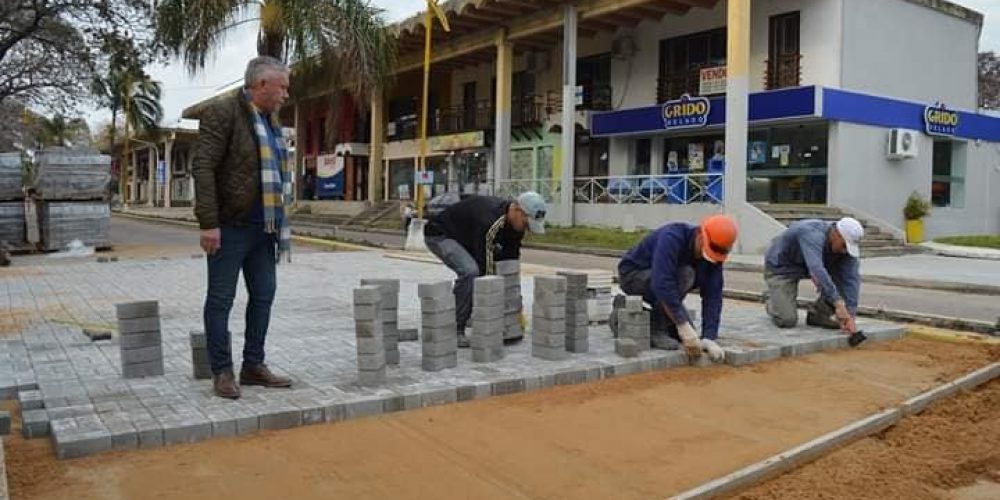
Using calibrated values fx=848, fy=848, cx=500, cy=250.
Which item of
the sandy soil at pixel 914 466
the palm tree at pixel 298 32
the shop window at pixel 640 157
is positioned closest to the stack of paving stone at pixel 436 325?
the sandy soil at pixel 914 466

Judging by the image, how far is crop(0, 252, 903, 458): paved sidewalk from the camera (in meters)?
4.32

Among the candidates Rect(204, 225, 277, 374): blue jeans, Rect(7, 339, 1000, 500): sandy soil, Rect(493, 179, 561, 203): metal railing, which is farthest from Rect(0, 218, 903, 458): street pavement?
Rect(493, 179, 561, 203): metal railing

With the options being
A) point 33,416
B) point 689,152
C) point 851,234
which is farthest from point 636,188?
point 33,416

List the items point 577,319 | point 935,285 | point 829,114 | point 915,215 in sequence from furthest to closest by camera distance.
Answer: point 915,215
point 829,114
point 935,285
point 577,319

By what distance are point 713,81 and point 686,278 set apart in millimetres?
19955

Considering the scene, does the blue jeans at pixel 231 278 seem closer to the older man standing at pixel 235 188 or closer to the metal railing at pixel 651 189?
the older man standing at pixel 235 188

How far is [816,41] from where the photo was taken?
75.7 ft

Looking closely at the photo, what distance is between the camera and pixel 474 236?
6.48 m

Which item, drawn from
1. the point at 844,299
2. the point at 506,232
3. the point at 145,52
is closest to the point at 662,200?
the point at 145,52

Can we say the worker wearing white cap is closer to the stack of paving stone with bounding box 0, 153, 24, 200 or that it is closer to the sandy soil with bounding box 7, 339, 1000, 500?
the sandy soil with bounding box 7, 339, 1000, 500

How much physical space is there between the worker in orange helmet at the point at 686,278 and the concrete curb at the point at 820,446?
4.70 ft

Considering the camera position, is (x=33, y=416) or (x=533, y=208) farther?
(x=533, y=208)

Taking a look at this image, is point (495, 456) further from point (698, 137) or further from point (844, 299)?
point (698, 137)

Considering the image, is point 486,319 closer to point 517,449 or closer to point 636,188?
point 517,449
